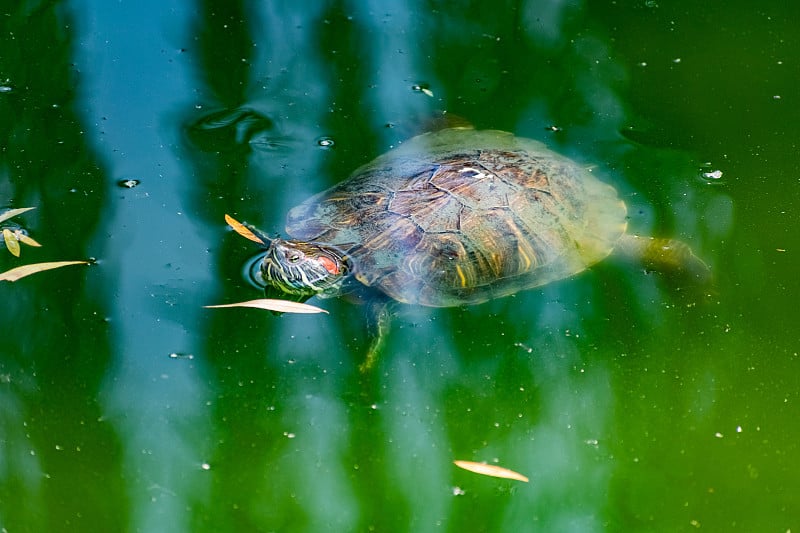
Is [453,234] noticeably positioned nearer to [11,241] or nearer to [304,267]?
[304,267]

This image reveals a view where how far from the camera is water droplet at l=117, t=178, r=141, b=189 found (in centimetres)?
271

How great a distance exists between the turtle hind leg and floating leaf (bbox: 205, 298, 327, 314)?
1.04m

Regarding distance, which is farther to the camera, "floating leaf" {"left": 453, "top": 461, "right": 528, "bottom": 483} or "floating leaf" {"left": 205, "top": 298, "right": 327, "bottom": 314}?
"floating leaf" {"left": 205, "top": 298, "right": 327, "bottom": 314}

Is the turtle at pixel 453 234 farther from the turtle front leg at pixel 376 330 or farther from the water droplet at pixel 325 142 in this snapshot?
the water droplet at pixel 325 142

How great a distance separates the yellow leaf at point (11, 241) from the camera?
2459mm

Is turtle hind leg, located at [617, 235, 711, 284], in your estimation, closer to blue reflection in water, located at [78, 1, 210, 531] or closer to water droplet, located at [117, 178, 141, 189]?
blue reflection in water, located at [78, 1, 210, 531]

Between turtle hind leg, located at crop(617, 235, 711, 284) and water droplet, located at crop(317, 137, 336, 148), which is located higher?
water droplet, located at crop(317, 137, 336, 148)

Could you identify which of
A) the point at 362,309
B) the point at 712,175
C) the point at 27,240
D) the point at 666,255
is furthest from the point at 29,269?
the point at 712,175

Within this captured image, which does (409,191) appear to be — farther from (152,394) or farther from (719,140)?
(719,140)

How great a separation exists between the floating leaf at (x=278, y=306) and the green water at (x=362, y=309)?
5 cm

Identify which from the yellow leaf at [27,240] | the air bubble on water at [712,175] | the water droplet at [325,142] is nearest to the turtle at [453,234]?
the water droplet at [325,142]

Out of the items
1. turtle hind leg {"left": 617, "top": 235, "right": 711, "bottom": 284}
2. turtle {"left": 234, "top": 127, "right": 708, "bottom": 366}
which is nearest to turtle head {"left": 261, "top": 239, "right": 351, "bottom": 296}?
turtle {"left": 234, "top": 127, "right": 708, "bottom": 366}

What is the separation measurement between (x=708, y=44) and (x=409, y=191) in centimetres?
180

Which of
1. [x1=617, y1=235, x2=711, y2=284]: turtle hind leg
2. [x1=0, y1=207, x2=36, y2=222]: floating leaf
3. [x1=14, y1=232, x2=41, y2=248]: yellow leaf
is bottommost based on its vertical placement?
[x1=617, y1=235, x2=711, y2=284]: turtle hind leg
